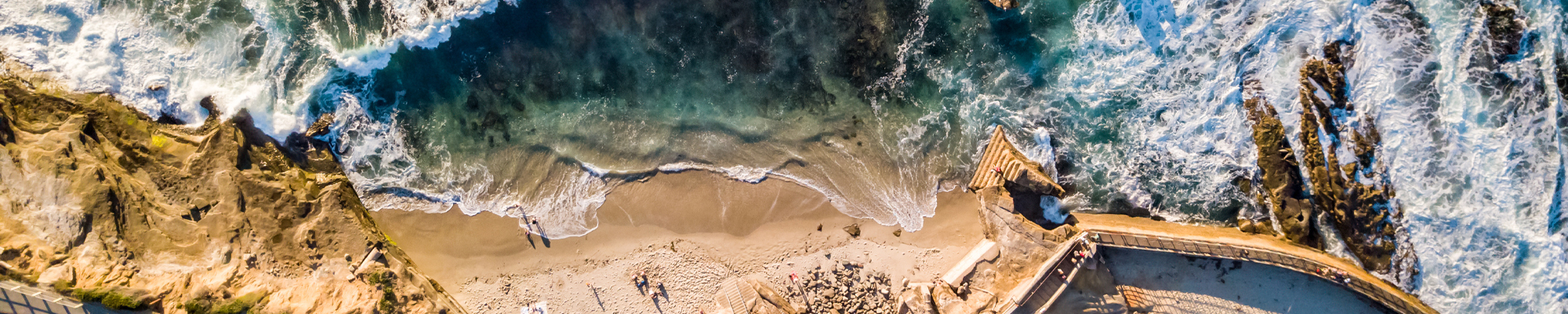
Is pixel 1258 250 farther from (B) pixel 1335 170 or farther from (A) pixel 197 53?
(A) pixel 197 53

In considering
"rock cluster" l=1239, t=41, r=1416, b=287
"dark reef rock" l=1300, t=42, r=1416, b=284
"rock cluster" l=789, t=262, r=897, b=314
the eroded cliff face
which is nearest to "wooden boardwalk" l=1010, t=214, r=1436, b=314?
"rock cluster" l=1239, t=41, r=1416, b=287

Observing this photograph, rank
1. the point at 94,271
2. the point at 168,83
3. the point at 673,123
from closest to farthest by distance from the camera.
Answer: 1. the point at 94,271
2. the point at 168,83
3. the point at 673,123

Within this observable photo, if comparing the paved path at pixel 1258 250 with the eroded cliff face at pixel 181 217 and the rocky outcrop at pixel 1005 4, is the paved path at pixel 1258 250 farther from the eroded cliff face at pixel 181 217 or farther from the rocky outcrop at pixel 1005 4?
the eroded cliff face at pixel 181 217

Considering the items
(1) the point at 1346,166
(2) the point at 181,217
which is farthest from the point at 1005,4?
(2) the point at 181,217

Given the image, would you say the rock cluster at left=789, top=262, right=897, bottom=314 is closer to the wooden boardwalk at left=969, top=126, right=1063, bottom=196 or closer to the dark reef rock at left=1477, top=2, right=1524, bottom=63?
the wooden boardwalk at left=969, top=126, right=1063, bottom=196

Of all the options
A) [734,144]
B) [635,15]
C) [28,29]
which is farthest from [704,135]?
[28,29]

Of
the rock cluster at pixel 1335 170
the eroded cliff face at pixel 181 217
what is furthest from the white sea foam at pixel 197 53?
the rock cluster at pixel 1335 170

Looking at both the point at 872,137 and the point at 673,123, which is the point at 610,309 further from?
the point at 872,137
